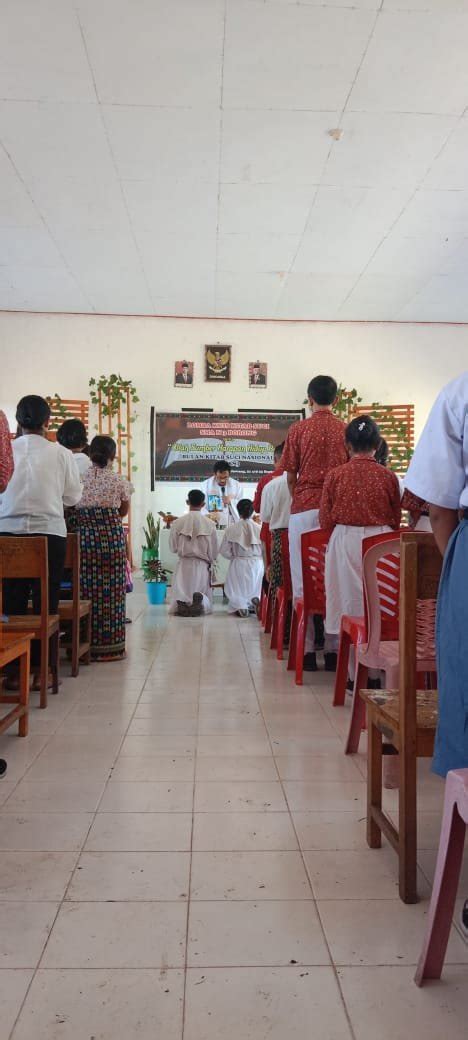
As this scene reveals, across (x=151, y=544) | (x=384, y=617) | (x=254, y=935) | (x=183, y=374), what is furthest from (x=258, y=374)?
(x=254, y=935)

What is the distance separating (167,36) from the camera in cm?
387

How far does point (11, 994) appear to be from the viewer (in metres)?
1.26

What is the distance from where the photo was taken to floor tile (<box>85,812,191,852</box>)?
185 centimetres

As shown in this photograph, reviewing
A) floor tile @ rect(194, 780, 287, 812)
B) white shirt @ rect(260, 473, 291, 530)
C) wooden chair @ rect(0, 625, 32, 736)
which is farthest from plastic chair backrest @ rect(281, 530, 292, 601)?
floor tile @ rect(194, 780, 287, 812)

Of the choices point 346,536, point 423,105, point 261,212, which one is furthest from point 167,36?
point 346,536

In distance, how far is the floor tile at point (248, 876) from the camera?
1613 mm

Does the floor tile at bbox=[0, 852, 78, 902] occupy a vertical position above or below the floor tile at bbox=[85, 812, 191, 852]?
below

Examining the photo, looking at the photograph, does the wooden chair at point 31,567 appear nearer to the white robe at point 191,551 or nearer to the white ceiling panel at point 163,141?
the white ceiling panel at point 163,141

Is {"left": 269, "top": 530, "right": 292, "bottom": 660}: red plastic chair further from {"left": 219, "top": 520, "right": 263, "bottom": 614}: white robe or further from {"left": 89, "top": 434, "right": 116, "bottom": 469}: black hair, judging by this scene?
{"left": 219, "top": 520, "right": 263, "bottom": 614}: white robe

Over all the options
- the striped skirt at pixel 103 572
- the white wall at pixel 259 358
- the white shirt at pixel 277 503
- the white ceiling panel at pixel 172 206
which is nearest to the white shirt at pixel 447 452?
the striped skirt at pixel 103 572

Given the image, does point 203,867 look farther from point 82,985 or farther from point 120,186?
point 120,186

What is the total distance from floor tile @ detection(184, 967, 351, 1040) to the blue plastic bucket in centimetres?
598

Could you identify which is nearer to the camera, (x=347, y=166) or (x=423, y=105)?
(x=423, y=105)

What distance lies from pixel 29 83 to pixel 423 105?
8.19 ft
